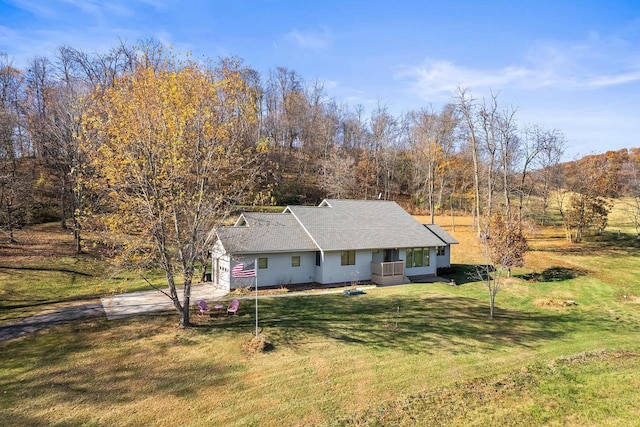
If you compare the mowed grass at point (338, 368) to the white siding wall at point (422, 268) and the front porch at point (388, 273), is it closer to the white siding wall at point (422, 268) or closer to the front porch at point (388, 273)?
the front porch at point (388, 273)

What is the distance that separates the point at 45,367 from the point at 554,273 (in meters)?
30.6

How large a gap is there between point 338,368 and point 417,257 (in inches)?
673

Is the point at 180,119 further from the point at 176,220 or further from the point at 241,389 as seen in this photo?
the point at 241,389

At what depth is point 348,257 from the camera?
25250 mm

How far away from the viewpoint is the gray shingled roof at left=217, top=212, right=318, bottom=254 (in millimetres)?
22266

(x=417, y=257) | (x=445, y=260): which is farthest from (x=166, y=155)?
(x=445, y=260)

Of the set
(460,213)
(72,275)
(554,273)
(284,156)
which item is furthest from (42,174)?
(460,213)

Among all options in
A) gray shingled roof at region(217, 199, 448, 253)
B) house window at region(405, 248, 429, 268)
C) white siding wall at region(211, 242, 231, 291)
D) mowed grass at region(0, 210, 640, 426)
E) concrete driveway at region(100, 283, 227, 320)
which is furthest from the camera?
house window at region(405, 248, 429, 268)

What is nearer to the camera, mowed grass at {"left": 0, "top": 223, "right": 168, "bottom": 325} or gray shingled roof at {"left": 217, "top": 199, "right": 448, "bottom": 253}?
mowed grass at {"left": 0, "top": 223, "right": 168, "bottom": 325}

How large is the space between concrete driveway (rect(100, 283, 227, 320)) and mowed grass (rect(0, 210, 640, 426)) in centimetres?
133

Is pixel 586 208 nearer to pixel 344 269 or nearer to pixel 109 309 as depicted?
pixel 344 269

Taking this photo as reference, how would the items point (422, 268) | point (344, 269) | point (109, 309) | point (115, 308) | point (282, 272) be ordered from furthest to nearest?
1. point (422, 268)
2. point (344, 269)
3. point (282, 272)
4. point (115, 308)
5. point (109, 309)

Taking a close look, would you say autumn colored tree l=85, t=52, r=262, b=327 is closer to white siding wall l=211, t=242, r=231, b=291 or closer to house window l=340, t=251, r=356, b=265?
white siding wall l=211, t=242, r=231, b=291

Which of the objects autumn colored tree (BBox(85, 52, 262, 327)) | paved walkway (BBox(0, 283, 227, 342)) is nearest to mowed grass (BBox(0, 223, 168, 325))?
paved walkway (BBox(0, 283, 227, 342))
